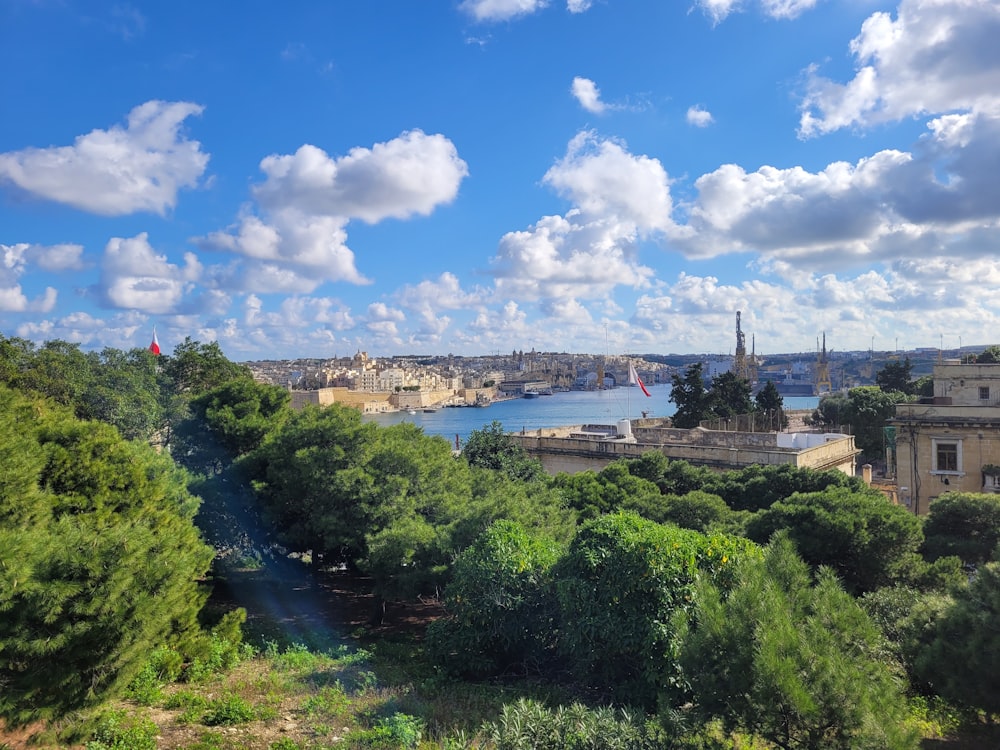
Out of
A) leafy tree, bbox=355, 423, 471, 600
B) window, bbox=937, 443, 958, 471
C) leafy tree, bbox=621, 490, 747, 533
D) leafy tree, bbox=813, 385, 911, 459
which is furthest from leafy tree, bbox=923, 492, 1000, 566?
leafy tree, bbox=813, 385, 911, 459

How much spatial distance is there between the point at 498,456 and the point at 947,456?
13.6 m

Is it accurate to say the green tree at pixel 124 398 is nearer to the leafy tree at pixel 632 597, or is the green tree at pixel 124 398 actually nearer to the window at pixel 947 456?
the leafy tree at pixel 632 597

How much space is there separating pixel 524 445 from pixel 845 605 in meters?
19.8

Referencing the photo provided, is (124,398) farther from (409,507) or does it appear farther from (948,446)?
(948,446)

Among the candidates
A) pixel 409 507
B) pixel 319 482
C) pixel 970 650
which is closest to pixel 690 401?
pixel 409 507

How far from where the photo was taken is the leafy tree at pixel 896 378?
45500 millimetres

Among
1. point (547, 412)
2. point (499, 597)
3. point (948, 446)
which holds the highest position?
point (948, 446)

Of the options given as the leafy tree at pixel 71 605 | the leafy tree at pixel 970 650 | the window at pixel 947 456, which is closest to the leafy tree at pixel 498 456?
the window at pixel 947 456

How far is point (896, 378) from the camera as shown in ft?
150

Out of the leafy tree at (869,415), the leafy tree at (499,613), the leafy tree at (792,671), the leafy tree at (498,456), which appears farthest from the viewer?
the leafy tree at (869,415)

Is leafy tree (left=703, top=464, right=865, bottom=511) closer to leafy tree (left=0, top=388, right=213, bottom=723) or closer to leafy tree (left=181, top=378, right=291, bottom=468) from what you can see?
leafy tree (left=181, top=378, right=291, bottom=468)

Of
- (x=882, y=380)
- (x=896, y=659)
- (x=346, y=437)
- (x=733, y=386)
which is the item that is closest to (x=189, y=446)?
(x=346, y=437)

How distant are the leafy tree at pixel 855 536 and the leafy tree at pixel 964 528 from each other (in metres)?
1.72

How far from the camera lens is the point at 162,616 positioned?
251 inches
